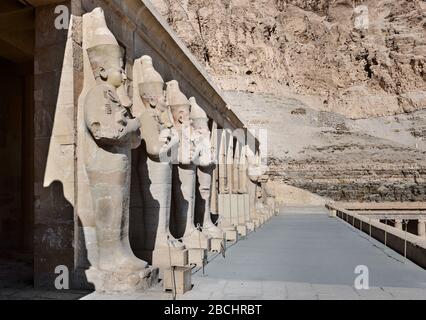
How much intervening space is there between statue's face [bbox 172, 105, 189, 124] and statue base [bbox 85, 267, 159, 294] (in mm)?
3624

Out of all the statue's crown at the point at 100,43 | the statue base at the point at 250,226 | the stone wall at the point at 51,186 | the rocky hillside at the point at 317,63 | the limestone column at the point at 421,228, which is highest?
the rocky hillside at the point at 317,63

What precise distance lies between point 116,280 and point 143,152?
2251 mm

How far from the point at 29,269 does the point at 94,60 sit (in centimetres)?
310

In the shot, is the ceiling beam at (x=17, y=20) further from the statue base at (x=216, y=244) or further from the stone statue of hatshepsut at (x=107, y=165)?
the statue base at (x=216, y=244)

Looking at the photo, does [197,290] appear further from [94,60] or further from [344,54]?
[344,54]

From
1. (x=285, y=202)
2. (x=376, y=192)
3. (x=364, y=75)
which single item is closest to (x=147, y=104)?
(x=285, y=202)

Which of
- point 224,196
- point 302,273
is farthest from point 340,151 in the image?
point 302,273

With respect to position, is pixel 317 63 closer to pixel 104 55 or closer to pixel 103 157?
pixel 104 55

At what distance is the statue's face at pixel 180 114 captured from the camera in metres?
8.39

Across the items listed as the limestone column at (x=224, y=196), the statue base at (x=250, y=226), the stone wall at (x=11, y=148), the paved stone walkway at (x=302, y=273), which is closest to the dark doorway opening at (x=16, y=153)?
the stone wall at (x=11, y=148)

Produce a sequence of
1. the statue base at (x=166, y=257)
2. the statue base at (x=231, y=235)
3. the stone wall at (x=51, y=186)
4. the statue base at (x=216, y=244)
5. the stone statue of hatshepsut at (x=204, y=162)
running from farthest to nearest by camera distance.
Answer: the statue base at (x=231, y=235), the stone statue of hatshepsut at (x=204, y=162), the statue base at (x=216, y=244), the statue base at (x=166, y=257), the stone wall at (x=51, y=186)

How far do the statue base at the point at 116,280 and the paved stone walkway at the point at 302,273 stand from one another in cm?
13

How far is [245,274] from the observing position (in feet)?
23.2

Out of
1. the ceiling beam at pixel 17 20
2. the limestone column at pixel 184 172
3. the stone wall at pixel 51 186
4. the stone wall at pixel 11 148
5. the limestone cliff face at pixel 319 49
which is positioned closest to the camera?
the stone wall at pixel 51 186
